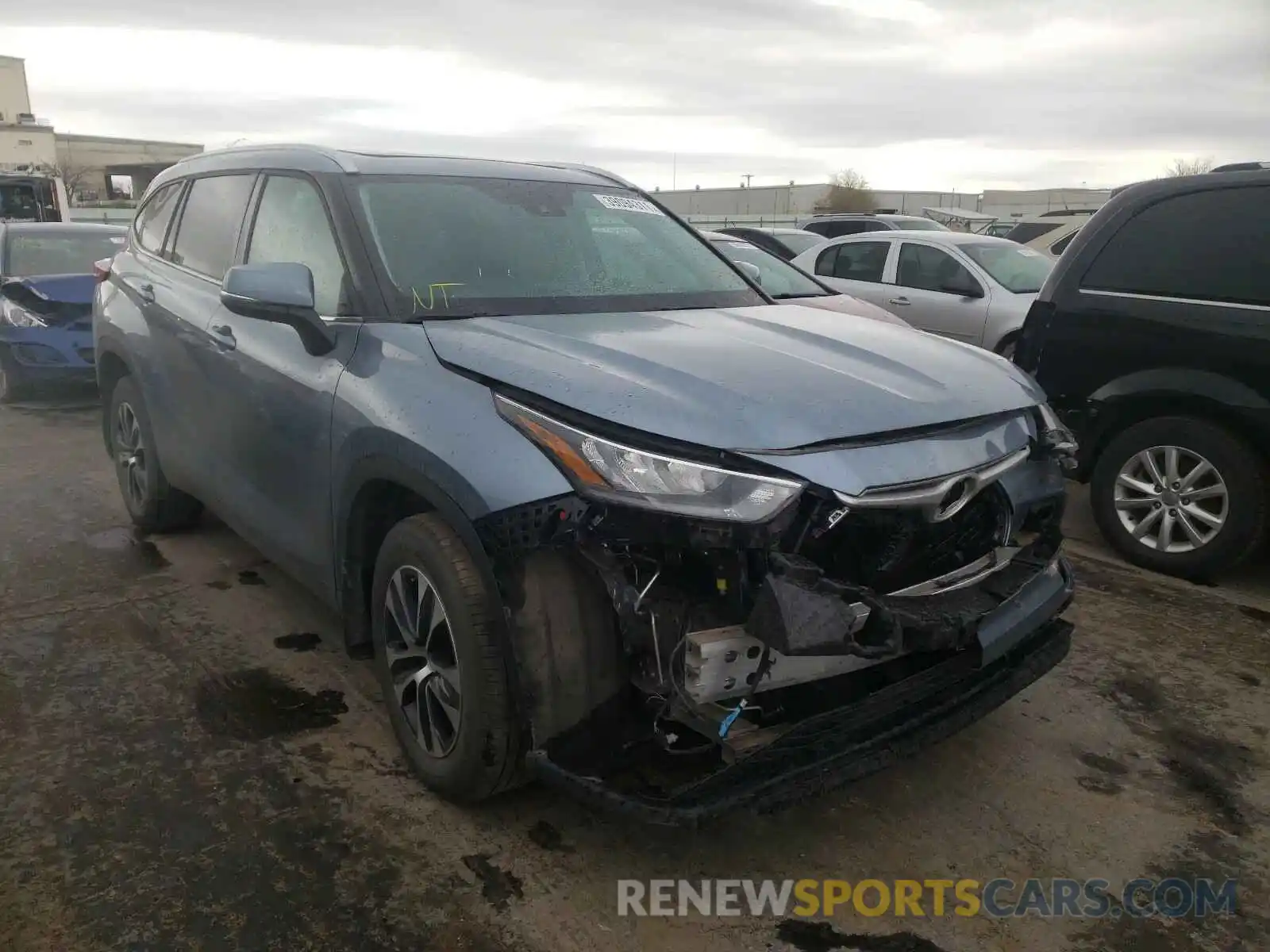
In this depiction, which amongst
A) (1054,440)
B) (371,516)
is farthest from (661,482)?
(1054,440)

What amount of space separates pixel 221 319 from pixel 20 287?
573cm

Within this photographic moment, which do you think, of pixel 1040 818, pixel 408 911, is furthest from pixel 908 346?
pixel 408 911

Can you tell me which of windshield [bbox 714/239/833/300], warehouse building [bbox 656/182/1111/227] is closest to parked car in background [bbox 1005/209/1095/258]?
windshield [bbox 714/239/833/300]

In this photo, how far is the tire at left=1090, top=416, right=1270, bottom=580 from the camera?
4.40 metres

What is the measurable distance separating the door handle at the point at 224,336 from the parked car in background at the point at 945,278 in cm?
677

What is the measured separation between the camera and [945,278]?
9.38 metres

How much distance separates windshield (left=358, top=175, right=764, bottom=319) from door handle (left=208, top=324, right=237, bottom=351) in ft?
2.74

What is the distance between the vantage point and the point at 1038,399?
298 cm

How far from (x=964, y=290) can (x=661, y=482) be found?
24.7 feet

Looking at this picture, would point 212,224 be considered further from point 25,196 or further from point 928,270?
point 25,196

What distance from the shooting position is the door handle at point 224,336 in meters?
3.65

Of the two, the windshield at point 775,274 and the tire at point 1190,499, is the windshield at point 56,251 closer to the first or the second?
the windshield at point 775,274

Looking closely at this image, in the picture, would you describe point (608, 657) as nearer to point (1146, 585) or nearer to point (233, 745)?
point (233, 745)

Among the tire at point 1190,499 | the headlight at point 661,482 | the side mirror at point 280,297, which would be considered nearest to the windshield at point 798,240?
the tire at point 1190,499
